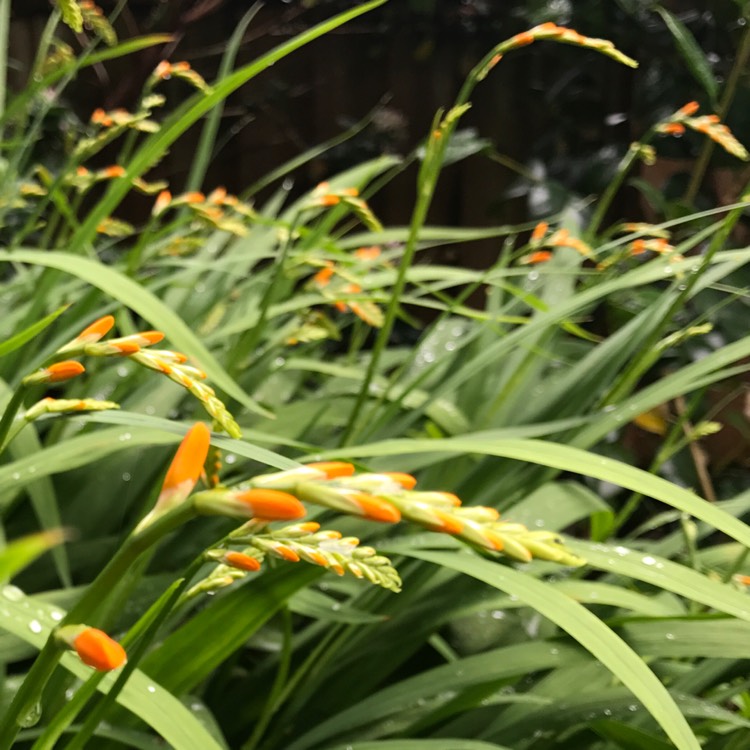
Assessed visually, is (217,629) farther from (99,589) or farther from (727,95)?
(727,95)

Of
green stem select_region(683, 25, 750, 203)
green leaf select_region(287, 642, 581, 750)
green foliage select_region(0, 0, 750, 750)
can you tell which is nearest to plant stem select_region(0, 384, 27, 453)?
green foliage select_region(0, 0, 750, 750)

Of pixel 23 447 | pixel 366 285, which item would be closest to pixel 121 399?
pixel 23 447

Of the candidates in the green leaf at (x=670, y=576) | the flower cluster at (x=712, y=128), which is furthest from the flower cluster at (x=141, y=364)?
the flower cluster at (x=712, y=128)

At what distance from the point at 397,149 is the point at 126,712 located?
169cm

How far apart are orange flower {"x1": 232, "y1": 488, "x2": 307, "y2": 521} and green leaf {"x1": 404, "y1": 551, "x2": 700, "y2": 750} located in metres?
0.26

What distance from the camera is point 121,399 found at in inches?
31.0

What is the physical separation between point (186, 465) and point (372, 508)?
53 millimetres

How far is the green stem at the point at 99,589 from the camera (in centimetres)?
20

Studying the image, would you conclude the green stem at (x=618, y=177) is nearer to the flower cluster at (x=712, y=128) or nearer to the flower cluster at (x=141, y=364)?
the flower cluster at (x=712, y=128)

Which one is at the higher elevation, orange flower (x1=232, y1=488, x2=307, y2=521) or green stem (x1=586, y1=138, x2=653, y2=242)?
orange flower (x1=232, y1=488, x2=307, y2=521)

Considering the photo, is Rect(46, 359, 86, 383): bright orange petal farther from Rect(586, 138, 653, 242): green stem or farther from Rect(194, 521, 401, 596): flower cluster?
Rect(586, 138, 653, 242): green stem

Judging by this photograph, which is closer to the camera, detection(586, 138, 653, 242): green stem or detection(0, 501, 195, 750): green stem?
detection(0, 501, 195, 750): green stem

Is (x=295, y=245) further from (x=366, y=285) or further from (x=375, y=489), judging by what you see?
A: (x=375, y=489)

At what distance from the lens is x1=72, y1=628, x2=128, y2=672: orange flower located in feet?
0.63
